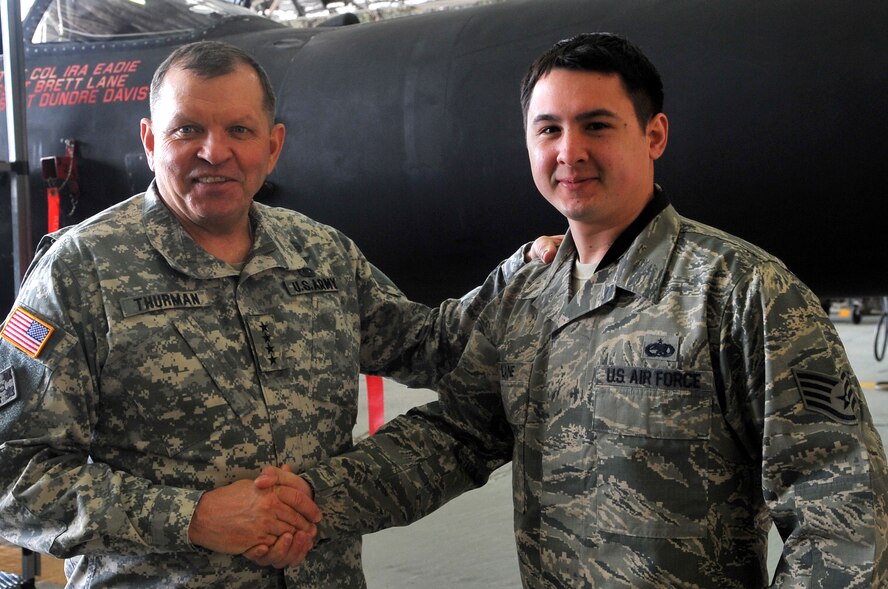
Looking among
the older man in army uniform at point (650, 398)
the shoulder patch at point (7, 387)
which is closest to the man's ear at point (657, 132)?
the older man in army uniform at point (650, 398)

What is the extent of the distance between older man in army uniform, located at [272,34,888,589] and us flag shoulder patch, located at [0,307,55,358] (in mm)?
477

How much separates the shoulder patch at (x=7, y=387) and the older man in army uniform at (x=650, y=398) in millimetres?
481

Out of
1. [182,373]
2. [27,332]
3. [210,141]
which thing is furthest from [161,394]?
[210,141]

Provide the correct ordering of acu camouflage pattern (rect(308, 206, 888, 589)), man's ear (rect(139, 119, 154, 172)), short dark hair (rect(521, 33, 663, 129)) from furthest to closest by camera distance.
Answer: man's ear (rect(139, 119, 154, 172)) < short dark hair (rect(521, 33, 663, 129)) < acu camouflage pattern (rect(308, 206, 888, 589))

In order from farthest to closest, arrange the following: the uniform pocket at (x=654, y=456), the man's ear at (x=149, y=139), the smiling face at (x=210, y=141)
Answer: the man's ear at (x=149, y=139), the smiling face at (x=210, y=141), the uniform pocket at (x=654, y=456)

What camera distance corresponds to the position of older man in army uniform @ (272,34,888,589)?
145cm

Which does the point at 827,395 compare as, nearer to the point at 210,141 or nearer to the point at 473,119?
the point at 210,141

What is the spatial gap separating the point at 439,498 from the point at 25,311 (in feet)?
3.01

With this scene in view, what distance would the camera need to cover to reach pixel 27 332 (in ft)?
5.54

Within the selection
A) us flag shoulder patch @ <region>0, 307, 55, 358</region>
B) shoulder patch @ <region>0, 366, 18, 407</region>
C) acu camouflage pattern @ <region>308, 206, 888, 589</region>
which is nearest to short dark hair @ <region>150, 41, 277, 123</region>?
us flag shoulder patch @ <region>0, 307, 55, 358</region>

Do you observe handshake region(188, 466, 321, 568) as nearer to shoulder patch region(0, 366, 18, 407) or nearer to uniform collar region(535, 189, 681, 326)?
shoulder patch region(0, 366, 18, 407)

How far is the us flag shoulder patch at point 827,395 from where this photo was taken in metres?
1.45

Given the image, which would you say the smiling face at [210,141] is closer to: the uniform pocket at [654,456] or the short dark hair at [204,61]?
the short dark hair at [204,61]

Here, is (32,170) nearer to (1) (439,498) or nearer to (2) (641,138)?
(1) (439,498)
